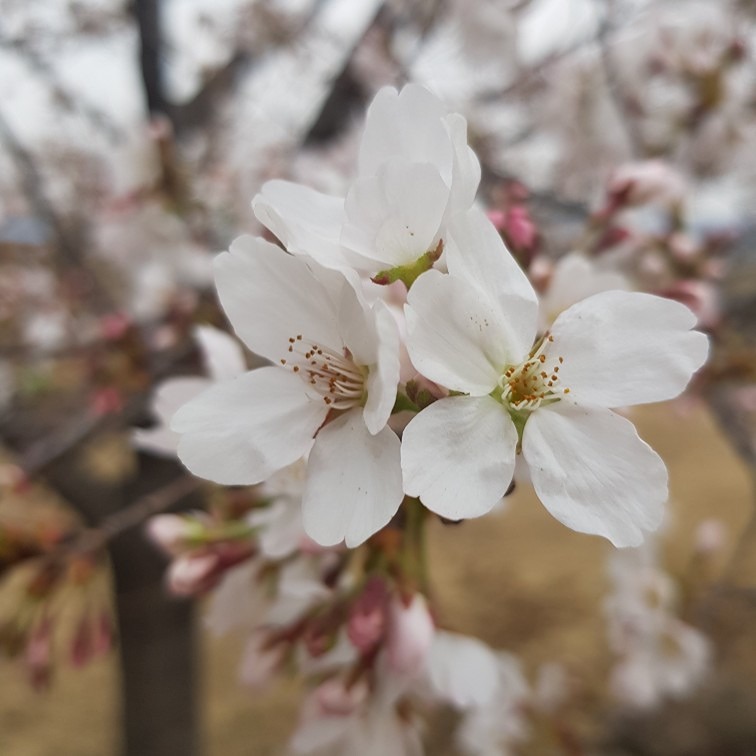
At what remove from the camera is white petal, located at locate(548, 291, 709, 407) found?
37cm

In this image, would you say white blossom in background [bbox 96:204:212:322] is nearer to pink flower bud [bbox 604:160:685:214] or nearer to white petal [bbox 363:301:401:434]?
pink flower bud [bbox 604:160:685:214]

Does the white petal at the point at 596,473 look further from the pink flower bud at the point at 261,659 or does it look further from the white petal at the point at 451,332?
the pink flower bud at the point at 261,659

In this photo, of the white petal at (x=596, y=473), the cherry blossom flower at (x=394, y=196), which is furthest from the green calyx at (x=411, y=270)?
the white petal at (x=596, y=473)

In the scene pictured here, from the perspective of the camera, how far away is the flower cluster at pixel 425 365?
370 millimetres

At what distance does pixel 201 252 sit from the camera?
1652mm

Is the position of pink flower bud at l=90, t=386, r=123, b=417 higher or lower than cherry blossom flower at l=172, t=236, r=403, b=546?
lower

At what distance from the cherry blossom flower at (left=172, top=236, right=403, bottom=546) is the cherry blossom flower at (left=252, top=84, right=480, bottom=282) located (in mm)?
21

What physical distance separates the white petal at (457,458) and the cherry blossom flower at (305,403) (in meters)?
0.02

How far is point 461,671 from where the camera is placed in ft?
2.06

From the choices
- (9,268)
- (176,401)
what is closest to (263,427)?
(176,401)

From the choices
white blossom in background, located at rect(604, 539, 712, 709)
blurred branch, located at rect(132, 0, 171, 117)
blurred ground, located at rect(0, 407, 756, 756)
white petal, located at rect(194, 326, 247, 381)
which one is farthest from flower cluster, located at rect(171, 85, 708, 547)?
blurred ground, located at rect(0, 407, 756, 756)

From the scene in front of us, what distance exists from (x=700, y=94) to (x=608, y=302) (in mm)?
1265

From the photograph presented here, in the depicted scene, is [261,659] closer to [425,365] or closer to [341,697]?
[341,697]

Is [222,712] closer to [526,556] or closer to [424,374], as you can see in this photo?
[526,556]
